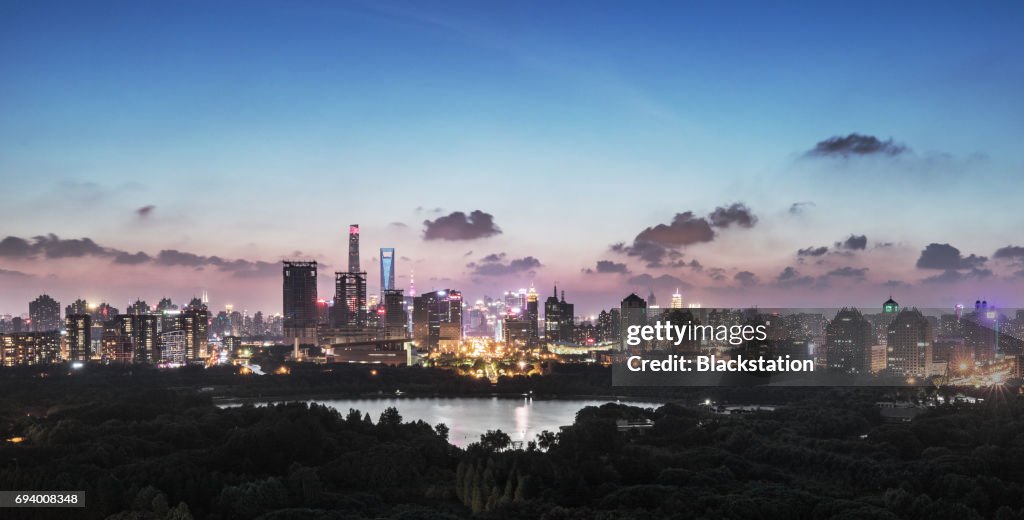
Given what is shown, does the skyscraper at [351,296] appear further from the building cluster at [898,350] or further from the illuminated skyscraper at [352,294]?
the building cluster at [898,350]

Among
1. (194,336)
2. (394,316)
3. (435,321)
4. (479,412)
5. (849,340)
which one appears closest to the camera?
(479,412)

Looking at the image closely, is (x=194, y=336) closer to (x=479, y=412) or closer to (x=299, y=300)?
(x=299, y=300)

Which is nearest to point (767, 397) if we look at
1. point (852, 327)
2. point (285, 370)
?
point (852, 327)

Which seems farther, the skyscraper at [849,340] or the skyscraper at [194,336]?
the skyscraper at [194,336]

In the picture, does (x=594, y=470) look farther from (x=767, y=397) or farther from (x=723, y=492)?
(x=767, y=397)

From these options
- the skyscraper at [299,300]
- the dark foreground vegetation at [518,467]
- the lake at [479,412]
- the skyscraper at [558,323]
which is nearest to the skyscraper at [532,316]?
the skyscraper at [558,323]

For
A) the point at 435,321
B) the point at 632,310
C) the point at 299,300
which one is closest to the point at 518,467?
the point at 632,310

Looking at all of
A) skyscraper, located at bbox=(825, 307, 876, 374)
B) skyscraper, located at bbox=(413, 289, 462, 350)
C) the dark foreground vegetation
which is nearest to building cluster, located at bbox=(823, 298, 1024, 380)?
skyscraper, located at bbox=(825, 307, 876, 374)
